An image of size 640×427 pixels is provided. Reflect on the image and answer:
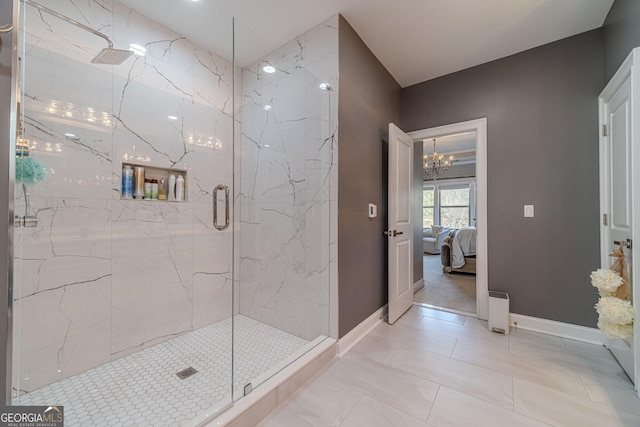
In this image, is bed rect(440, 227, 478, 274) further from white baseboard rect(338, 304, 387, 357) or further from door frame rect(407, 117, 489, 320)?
white baseboard rect(338, 304, 387, 357)

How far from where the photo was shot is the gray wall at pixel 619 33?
1601mm

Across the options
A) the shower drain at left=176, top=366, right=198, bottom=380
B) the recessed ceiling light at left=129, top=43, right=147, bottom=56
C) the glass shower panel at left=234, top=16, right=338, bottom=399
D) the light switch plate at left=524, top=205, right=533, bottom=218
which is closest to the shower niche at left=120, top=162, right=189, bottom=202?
the glass shower panel at left=234, top=16, right=338, bottom=399

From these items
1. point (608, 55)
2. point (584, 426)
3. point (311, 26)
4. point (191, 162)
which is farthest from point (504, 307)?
point (191, 162)

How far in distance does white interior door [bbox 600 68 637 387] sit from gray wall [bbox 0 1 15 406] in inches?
A: 130

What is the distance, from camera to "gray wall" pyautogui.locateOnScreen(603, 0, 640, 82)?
160 centimetres

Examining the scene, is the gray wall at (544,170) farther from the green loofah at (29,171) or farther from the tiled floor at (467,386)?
the green loofah at (29,171)

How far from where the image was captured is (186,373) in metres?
1.72

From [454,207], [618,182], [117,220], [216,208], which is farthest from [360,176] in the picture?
[454,207]

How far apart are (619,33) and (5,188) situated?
3.79 meters

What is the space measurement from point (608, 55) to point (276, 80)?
282 cm

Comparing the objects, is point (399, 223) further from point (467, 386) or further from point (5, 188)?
point (5, 188)

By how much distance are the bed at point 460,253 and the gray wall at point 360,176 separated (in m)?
2.59

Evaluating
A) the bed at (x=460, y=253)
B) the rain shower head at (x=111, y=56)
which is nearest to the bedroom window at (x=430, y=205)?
the bed at (x=460, y=253)

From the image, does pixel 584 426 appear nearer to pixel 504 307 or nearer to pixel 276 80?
pixel 504 307
